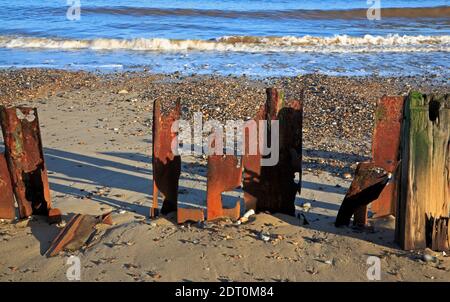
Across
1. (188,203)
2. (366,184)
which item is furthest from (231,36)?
(366,184)

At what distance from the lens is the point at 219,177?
4480 mm

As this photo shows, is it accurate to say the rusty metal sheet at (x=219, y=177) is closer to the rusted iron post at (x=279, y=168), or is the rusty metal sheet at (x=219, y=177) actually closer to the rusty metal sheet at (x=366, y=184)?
the rusted iron post at (x=279, y=168)

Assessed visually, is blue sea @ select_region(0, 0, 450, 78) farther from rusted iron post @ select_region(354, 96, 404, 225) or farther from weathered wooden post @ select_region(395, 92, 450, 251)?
weathered wooden post @ select_region(395, 92, 450, 251)

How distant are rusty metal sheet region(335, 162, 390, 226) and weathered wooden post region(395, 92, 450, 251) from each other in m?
0.36

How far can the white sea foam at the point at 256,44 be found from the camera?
53.9 feet

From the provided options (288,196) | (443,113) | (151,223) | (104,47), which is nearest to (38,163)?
(151,223)

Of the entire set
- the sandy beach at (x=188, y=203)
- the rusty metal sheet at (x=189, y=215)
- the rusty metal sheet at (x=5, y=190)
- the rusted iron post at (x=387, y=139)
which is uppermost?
the rusted iron post at (x=387, y=139)

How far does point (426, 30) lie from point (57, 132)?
1699 cm

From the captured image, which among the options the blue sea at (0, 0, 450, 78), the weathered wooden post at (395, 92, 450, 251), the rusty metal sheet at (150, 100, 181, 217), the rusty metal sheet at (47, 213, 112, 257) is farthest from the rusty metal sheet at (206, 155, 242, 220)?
the blue sea at (0, 0, 450, 78)

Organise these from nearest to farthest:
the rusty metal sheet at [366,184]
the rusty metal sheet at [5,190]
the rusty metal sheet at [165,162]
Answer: the rusty metal sheet at [366,184] < the rusty metal sheet at [165,162] < the rusty metal sheet at [5,190]

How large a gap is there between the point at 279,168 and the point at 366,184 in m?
0.63

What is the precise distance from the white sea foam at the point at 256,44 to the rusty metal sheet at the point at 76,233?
12.0m

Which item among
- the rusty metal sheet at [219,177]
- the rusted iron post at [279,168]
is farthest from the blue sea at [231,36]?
the rusty metal sheet at [219,177]
